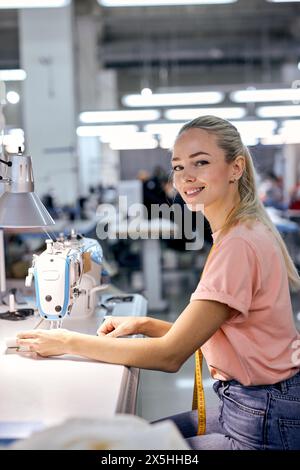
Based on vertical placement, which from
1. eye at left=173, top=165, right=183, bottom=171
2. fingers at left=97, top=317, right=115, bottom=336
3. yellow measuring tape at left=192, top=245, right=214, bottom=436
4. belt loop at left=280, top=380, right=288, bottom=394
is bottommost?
yellow measuring tape at left=192, top=245, right=214, bottom=436

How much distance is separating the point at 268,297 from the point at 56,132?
591cm

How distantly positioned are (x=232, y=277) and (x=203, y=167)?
1.13 feet

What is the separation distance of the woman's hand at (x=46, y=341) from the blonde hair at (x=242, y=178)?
19.7 inches

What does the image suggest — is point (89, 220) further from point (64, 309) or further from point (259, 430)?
point (259, 430)

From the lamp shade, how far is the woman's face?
1.49 ft

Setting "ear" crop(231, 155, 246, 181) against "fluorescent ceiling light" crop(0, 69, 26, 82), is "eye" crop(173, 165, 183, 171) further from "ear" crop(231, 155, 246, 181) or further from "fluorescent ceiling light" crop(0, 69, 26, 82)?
"fluorescent ceiling light" crop(0, 69, 26, 82)

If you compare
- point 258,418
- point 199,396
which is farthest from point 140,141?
point 258,418

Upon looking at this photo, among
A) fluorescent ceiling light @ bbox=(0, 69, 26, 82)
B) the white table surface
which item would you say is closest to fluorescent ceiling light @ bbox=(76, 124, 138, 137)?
fluorescent ceiling light @ bbox=(0, 69, 26, 82)

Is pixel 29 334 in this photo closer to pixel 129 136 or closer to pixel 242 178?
pixel 242 178

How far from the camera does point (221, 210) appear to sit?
1.68m

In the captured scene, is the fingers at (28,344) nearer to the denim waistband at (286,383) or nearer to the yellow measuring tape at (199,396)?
the yellow measuring tape at (199,396)

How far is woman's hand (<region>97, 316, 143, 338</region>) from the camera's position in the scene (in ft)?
5.92

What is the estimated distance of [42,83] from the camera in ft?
23.7

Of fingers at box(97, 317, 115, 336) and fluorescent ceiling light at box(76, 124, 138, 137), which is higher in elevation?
fluorescent ceiling light at box(76, 124, 138, 137)
